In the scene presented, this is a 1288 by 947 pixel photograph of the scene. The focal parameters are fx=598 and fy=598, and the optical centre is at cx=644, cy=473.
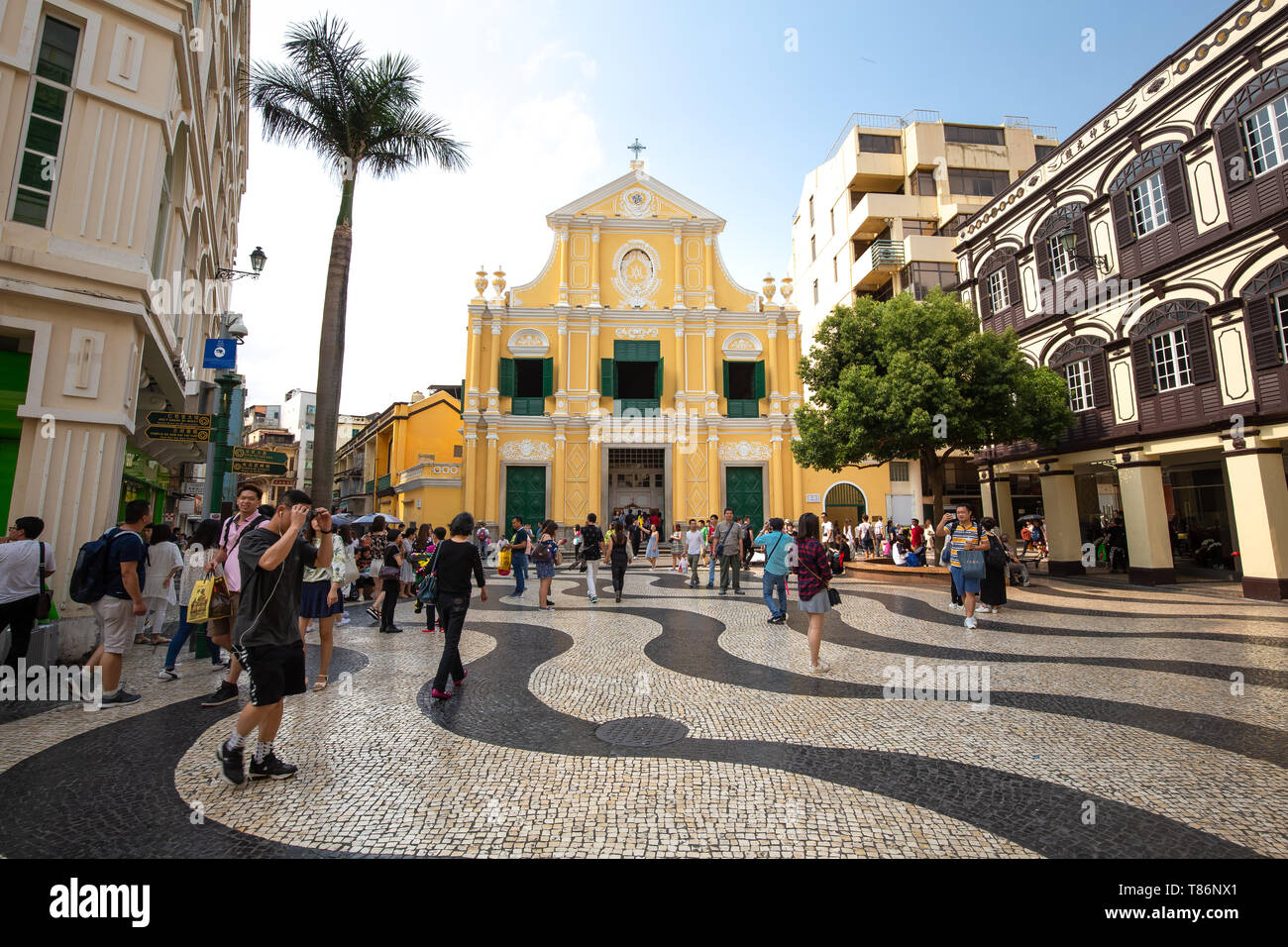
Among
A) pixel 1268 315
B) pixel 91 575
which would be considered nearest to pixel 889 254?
pixel 1268 315

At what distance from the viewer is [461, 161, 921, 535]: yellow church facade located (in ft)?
80.5

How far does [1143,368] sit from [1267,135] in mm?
5135

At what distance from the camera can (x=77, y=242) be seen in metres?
7.24

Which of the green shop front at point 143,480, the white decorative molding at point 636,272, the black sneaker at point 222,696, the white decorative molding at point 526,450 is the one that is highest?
the white decorative molding at point 636,272

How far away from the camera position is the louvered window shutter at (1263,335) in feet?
39.8

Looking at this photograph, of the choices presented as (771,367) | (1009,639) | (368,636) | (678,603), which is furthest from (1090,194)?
(368,636)

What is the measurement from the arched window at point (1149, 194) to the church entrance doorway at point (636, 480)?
1646 centimetres

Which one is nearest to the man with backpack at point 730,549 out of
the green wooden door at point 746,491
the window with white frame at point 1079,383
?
the window with white frame at point 1079,383

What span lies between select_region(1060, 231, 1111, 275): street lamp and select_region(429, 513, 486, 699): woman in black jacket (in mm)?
18470

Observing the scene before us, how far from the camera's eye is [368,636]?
8562 mm

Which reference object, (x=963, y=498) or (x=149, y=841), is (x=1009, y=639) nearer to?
(x=149, y=841)

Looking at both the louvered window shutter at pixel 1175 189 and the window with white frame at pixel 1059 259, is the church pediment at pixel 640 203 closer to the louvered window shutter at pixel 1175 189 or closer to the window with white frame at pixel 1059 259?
the window with white frame at pixel 1059 259

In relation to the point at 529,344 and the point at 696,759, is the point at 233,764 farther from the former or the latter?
the point at 529,344

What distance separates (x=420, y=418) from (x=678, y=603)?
23.4 meters
